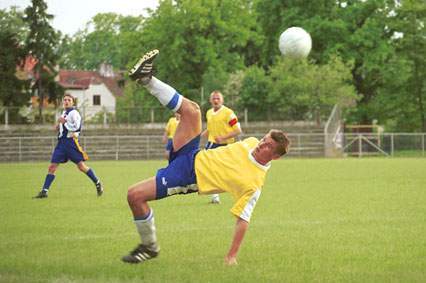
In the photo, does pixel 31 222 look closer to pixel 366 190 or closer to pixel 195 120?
pixel 195 120

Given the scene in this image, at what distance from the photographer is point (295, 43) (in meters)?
31.3

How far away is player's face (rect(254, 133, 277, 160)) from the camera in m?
8.09

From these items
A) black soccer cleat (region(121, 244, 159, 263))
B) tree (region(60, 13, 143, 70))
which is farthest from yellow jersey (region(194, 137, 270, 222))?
tree (region(60, 13, 143, 70))

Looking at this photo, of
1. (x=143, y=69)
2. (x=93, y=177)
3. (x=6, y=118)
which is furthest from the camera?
(x=6, y=118)

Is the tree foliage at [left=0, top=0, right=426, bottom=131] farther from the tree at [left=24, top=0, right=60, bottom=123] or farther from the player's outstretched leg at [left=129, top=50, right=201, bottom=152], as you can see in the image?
the player's outstretched leg at [left=129, top=50, right=201, bottom=152]

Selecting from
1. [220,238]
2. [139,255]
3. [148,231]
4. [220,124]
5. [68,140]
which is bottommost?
[220,238]

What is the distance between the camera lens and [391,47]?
58500 mm

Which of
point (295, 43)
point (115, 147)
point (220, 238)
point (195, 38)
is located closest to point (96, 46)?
point (195, 38)

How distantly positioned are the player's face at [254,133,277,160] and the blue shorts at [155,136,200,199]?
0.65 metres

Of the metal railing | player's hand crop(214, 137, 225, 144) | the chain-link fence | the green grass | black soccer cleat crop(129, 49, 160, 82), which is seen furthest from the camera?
the chain-link fence

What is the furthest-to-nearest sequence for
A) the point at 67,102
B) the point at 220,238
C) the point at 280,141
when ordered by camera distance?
the point at 67,102 → the point at 220,238 → the point at 280,141

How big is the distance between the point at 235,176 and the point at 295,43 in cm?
2371

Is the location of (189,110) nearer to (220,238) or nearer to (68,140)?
(220,238)

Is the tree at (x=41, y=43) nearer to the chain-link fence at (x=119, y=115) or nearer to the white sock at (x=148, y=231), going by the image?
the chain-link fence at (x=119, y=115)
